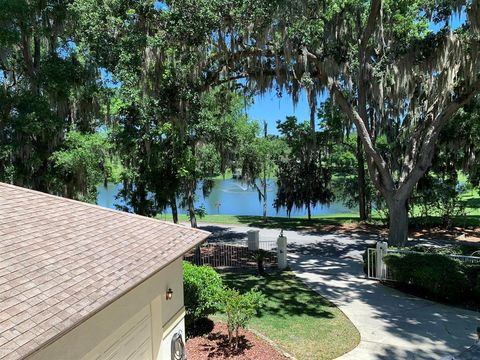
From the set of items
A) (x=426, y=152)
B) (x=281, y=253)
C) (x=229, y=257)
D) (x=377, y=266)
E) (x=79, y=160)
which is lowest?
(x=229, y=257)

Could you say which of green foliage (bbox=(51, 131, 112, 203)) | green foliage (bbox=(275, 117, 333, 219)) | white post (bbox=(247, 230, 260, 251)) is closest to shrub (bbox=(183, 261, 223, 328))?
green foliage (bbox=(51, 131, 112, 203))

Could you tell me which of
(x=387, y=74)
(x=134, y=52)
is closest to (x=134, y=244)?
(x=134, y=52)

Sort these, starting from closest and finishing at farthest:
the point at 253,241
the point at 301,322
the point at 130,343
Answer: the point at 130,343 → the point at 301,322 → the point at 253,241

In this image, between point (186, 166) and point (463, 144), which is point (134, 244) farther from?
point (463, 144)

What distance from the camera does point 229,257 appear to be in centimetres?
1532

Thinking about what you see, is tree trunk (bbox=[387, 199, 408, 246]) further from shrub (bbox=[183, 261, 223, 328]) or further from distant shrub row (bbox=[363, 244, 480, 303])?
shrub (bbox=[183, 261, 223, 328])

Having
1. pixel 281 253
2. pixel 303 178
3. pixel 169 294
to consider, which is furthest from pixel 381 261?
pixel 303 178

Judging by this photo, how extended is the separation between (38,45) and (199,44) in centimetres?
637

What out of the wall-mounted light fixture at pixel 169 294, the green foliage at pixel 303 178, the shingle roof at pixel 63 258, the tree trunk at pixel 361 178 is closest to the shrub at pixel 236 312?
the wall-mounted light fixture at pixel 169 294

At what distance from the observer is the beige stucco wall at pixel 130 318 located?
12.4 ft

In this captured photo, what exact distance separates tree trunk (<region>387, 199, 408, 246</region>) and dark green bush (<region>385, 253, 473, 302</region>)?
268 centimetres

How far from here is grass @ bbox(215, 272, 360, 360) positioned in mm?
7594

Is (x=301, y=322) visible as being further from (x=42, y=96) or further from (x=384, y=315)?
(x=42, y=96)

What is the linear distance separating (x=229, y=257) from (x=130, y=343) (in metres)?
10.1
